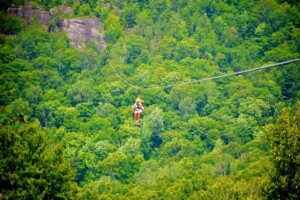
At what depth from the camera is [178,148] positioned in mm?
180375

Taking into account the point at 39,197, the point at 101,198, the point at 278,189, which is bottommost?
the point at 101,198

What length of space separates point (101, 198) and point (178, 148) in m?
74.9

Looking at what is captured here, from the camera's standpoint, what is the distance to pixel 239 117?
655ft

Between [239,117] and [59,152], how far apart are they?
134047 millimetres

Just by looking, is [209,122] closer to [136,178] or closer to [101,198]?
[136,178]

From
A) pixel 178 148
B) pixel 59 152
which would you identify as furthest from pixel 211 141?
pixel 59 152

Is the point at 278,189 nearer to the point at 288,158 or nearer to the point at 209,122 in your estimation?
the point at 288,158

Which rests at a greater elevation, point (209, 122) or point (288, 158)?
point (288, 158)

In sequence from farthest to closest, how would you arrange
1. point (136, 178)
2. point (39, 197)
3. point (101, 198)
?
point (136, 178)
point (101, 198)
point (39, 197)

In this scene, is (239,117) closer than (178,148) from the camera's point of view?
No

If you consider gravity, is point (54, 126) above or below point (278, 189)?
below

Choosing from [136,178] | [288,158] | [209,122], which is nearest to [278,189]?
[288,158]

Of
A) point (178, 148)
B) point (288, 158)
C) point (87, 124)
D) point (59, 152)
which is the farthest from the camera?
point (87, 124)

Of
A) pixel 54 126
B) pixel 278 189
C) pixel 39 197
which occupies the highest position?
pixel 278 189
